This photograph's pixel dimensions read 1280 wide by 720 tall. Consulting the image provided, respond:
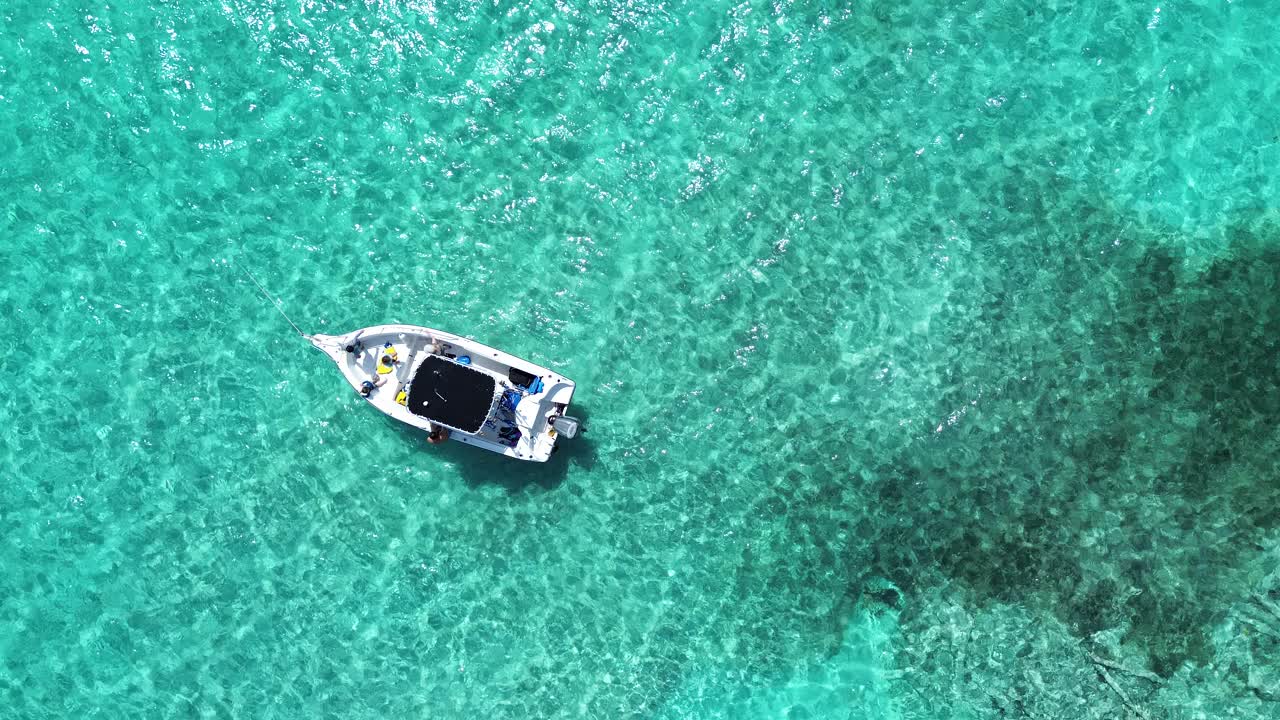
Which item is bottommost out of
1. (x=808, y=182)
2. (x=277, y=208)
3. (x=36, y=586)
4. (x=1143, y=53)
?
(x=36, y=586)

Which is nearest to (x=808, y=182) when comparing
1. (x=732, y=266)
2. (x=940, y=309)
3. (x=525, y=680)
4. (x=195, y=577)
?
(x=732, y=266)

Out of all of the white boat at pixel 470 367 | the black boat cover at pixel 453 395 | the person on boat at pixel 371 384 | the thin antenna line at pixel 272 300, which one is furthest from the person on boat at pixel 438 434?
the thin antenna line at pixel 272 300

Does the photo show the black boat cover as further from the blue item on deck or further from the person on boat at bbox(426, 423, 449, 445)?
the person on boat at bbox(426, 423, 449, 445)

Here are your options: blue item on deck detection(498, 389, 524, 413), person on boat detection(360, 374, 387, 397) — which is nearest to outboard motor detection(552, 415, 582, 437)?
blue item on deck detection(498, 389, 524, 413)

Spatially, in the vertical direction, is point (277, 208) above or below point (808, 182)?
below

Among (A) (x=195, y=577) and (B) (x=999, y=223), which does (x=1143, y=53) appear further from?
(A) (x=195, y=577)
